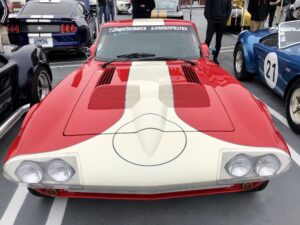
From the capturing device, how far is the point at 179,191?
6.49 feet

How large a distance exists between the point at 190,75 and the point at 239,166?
117cm

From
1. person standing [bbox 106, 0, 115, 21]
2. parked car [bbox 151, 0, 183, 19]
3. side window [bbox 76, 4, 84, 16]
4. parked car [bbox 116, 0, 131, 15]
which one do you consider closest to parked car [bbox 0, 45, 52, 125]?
side window [bbox 76, 4, 84, 16]

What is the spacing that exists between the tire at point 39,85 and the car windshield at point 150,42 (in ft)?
3.20

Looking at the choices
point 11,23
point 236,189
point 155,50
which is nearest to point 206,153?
point 236,189

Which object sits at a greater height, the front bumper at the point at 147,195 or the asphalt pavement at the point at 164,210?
the front bumper at the point at 147,195

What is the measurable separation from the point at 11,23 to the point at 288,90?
5.57 meters

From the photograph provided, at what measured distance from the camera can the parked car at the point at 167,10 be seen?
10330 millimetres

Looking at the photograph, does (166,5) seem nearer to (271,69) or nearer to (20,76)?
(271,69)

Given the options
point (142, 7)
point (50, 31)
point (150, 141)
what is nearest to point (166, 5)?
point (142, 7)

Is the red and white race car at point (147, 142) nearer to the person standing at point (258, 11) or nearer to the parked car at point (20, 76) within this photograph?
the parked car at point (20, 76)

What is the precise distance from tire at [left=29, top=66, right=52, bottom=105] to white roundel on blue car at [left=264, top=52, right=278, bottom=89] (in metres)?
3.03

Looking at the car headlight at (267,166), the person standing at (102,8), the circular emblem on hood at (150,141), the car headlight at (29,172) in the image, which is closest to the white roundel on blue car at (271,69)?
the car headlight at (267,166)

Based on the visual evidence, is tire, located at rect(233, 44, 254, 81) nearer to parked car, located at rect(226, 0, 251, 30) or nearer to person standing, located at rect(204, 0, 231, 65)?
person standing, located at rect(204, 0, 231, 65)

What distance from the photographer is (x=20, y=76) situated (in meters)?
3.74
